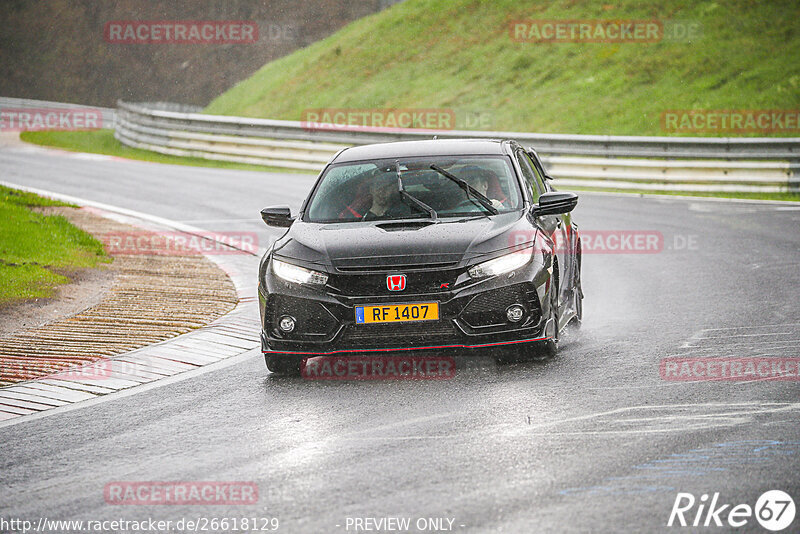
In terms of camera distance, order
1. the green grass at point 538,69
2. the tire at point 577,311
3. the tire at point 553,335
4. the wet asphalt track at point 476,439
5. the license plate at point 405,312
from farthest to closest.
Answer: the green grass at point 538,69 → the tire at point 577,311 → the tire at point 553,335 → the license plate at point 405,312 → the wet asphalt track at point 476,439

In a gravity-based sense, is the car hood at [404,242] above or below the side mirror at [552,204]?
below

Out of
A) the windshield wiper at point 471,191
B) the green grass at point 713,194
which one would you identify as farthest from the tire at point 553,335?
the green grass at point 713,194

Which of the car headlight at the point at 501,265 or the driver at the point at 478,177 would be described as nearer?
the car headlight at the point at 501,265

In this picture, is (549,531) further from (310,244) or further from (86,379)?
(86,379)

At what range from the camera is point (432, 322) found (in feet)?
25.9

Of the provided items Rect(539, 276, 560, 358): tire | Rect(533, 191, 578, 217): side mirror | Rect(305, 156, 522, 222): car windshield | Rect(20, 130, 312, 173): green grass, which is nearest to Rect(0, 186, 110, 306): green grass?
Rect(305, 156, 522, 222): car windshield

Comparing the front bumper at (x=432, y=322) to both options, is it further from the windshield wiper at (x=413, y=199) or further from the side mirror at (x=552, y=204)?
the windshield wiper at (x=413, y=199)

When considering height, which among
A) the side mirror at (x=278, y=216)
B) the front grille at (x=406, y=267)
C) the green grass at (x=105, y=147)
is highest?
the green grass at (x=105, y=147)

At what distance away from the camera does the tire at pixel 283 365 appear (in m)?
8.37

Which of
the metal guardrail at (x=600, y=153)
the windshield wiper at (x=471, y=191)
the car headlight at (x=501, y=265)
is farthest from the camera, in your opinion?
the metal guardrail at (x=600, y=153)

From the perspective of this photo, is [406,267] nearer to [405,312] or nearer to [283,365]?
[405,312]

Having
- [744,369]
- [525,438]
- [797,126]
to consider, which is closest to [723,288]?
[744,369]

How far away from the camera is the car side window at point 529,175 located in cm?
951

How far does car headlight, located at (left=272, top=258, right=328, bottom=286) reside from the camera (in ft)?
26.5
